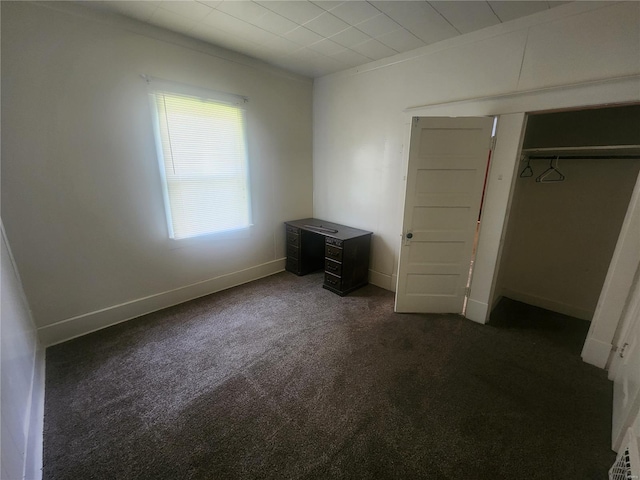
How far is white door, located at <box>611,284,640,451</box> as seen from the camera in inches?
57.5

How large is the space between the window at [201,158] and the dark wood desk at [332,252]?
89cm

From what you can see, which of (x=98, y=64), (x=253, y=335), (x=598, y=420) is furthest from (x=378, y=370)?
(x=98, y=64)

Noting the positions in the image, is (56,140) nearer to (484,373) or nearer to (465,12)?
(465,12)

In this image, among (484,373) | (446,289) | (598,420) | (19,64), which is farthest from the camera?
(446,289)

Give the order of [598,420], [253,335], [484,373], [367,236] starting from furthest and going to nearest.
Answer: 1. [367,236]
2. [253,335]
3. [484,373]
4. [598,420]

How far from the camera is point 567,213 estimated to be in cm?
274

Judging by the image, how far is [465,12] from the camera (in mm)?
2092

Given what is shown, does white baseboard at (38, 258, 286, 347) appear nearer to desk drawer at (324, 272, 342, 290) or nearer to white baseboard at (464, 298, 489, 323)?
desk drawer at (324, 272, 342, 290)

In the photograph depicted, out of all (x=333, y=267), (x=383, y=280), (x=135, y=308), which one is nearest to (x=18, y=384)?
(x=135, y=308)

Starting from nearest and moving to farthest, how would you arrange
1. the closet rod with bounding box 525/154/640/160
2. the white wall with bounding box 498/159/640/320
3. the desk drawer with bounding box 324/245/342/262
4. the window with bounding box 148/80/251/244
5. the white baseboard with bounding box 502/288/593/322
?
the closet rod with bounding box 525/154/640/160 → the white wall with bounding box 498/159/640/320 → the window with bounding box 148/80/251/244 → the white baseboard with bounding box 502/288/593/322 → the desk drawer with bounding box 324/245/342/262

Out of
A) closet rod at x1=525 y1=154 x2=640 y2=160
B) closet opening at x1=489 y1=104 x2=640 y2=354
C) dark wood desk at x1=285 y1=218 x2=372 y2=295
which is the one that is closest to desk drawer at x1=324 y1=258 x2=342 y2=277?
dark wood desk at x1=285 y1=218 x2=372 y2=295

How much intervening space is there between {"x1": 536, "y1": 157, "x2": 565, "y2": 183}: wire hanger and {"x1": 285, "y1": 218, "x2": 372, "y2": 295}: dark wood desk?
1.95 meters

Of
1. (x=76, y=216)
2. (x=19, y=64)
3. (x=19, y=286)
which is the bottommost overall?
(x=19, y=286)

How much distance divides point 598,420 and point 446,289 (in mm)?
1403
